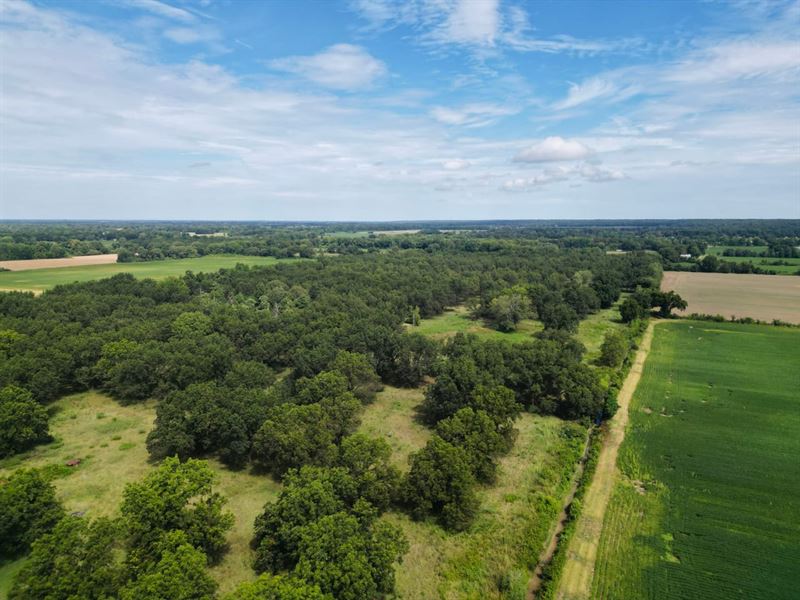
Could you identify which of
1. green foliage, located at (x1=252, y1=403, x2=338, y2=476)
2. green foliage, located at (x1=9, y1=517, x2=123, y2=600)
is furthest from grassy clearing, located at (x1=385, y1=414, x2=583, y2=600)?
green foliage, located at (x1=9, y1=517, x2=123, y2=600)

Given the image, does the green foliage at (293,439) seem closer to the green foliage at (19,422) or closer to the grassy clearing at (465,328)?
the green foliage at (19,422)

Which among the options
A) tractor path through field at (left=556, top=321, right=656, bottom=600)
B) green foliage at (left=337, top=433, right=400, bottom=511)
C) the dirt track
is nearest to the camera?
tractor path through field at (left=556, top=321, right=656, bottom=600)

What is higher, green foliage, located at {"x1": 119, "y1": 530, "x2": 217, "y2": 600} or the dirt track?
the dirt track

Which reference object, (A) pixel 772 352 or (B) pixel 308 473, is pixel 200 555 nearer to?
(B) pixel 308 473

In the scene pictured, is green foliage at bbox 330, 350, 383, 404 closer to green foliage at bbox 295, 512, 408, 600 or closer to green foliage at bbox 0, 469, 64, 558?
green foliage at bbox 295, 512, 408, 600

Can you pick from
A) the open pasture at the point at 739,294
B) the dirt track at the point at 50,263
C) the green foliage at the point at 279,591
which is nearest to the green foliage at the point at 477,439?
the green foliage at the point at 279,591

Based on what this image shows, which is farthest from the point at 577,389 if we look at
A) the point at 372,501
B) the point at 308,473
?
the point at 308,473

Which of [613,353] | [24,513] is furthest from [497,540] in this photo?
[613,353]
